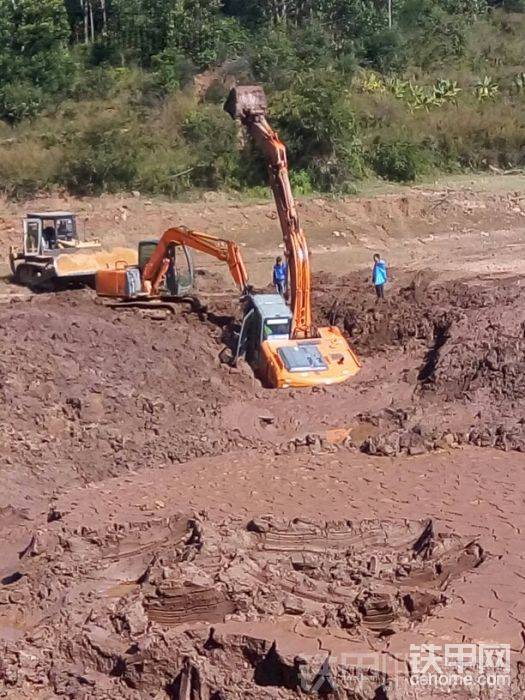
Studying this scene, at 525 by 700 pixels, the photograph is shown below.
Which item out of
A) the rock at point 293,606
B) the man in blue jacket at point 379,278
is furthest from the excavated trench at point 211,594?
the man in blue jacket at point 379,278

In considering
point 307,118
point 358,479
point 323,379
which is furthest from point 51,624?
point 307,118

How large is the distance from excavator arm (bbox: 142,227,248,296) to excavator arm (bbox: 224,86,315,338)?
1.20 m

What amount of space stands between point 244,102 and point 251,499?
7.59 metres

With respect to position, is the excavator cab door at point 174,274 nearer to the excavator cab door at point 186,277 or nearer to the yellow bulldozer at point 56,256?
the excavator cab door at point 186,277

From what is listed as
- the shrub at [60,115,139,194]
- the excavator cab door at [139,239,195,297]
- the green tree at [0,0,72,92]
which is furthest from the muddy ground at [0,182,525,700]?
the green tree at [0,0,72,92]

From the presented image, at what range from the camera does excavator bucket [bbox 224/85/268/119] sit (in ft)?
59.6

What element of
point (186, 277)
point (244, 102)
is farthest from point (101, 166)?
point (244, 102)

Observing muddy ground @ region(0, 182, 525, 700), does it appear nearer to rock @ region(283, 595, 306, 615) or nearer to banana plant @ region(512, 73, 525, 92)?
rock @ region(283, 595, 306, 615)

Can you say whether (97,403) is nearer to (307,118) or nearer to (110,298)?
(110,298)

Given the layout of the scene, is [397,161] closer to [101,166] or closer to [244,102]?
[101,166]

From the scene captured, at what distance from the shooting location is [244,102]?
59.9 feet

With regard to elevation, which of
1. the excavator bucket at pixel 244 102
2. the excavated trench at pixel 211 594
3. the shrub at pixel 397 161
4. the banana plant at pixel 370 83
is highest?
the excavator bucket at pixel 244 102

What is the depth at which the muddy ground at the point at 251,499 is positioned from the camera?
9297 millimetres

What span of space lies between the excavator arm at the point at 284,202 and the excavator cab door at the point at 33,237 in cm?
687
